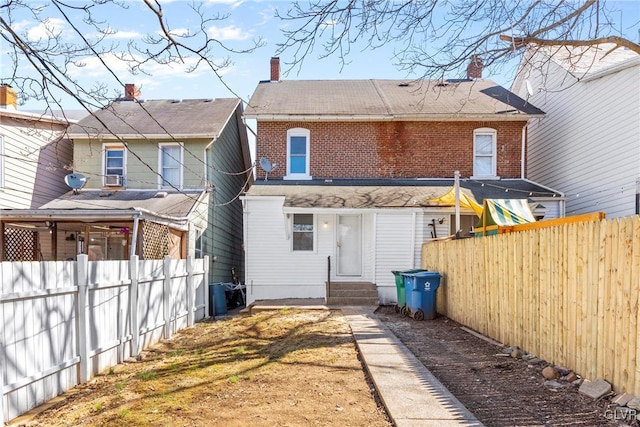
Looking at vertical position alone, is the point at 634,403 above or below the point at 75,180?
below

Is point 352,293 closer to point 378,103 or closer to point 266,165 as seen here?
point 266,165

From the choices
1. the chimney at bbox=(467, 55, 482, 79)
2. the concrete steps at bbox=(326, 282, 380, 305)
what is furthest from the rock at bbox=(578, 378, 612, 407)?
the concrete steps at bbox=(326, 282, 380, 305)

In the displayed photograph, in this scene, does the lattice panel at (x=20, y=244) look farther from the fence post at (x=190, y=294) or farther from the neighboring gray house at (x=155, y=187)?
the fence post at (x=190, y=294)

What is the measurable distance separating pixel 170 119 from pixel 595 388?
15916mm

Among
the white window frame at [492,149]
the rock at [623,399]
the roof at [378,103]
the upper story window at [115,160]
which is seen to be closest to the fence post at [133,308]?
the rock at [623,399]

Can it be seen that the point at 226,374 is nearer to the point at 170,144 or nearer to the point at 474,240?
the point at 474,240

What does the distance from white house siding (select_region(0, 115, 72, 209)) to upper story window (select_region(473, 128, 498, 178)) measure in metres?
13.0

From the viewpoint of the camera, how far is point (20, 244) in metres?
14.3

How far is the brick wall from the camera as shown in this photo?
15.8 metres

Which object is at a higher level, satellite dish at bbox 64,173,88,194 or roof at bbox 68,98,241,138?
roof at bbox 68,98,241,138

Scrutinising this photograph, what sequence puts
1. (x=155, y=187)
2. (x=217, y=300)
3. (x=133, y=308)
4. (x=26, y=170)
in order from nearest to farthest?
1. (x=133, y=308)
2. (x=217, y=300)
3. (x=26, y=170)
4. (x=155, y=187)

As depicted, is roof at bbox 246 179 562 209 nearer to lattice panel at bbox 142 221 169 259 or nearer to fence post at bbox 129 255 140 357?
lattice panel at bbox 142 221 169 259

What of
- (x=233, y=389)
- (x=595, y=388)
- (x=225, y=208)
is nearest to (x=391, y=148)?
(x=225, y=208)

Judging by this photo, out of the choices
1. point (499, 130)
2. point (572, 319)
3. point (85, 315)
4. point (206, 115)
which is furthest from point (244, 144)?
point (572, 319)
